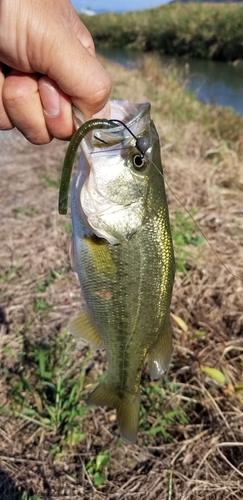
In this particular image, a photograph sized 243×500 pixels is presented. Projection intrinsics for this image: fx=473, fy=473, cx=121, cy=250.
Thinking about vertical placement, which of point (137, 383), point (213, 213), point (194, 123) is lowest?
point (194, 123)

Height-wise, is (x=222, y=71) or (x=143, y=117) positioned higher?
(x=143, y=117)

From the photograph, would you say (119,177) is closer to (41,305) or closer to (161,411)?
(161,411)

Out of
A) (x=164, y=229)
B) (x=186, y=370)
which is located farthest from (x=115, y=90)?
(x=164, y=229)

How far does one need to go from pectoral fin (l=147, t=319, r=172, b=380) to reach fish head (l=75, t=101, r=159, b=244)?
0.49 metres

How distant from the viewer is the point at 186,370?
3320mm

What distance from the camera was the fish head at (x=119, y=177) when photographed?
190 cm

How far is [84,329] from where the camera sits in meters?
2.20

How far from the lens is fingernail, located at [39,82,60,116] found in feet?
6.44

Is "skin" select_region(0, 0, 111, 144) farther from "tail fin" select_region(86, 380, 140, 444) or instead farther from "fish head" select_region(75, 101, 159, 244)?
"tail fin" select_region(86, 380, 140, 444)

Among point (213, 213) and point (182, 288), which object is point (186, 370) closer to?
point (182, 288)

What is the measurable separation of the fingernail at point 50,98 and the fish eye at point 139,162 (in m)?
0.39

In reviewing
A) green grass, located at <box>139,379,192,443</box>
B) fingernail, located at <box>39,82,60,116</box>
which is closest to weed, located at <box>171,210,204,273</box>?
green grass, located at <box>139,379,192,443</box>

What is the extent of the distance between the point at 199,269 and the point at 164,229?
2.46m

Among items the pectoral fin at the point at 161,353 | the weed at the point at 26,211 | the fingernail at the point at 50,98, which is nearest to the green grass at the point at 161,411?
the pectoral fin at the point at 161,353
